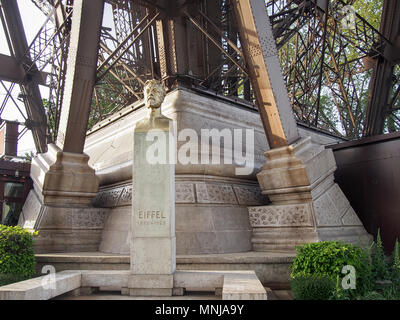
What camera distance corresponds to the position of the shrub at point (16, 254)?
19.3ft

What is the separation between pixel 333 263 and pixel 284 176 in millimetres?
2938

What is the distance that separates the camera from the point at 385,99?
1769cm

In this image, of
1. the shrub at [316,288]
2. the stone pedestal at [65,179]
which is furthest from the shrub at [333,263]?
the stone pedestal at [65,179]

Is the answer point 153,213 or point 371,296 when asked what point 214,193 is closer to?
point 153,213

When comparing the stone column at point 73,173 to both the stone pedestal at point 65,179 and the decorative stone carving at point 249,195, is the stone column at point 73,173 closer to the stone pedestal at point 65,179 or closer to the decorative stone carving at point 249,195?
the stone pedestal at point 65,179

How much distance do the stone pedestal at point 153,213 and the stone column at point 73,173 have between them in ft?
11.6

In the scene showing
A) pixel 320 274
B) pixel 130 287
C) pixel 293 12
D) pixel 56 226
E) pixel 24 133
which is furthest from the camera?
pixel 24 133

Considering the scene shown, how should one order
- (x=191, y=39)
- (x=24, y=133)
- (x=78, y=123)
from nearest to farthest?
(x=78, y=123), (x=191, y=39), (x=24, y=133)

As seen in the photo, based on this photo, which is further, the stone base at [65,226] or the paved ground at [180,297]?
the stone base at [65,226]

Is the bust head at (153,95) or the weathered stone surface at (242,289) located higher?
the bust head at (153,95)

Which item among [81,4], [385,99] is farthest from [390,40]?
[81,4]

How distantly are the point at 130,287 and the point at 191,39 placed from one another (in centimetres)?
1000
